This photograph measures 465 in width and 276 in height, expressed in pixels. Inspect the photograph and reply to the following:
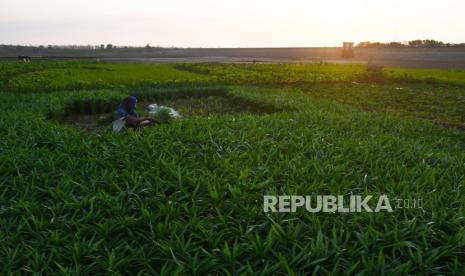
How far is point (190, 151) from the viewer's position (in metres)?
4.64

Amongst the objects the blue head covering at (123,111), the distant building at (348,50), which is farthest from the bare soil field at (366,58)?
the blue head covering at (123,111)

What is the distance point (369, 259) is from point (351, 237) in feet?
1.17

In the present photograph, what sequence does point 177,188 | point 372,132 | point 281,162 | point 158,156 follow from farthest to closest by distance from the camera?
point 372,132, point 158,156, point 281,162, point 177,188

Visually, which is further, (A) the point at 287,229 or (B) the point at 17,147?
(B) the point at 17,147

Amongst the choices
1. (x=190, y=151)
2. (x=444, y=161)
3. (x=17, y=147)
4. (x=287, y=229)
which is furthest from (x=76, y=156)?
(x=444, y=161)

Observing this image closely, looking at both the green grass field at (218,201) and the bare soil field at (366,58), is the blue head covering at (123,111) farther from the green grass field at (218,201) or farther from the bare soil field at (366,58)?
the bare soil field at (366,58)

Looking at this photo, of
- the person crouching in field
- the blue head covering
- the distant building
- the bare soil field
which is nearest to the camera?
the person crouching in field

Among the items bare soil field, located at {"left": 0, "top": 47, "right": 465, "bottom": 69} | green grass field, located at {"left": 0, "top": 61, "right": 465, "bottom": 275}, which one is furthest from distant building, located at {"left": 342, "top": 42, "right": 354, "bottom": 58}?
green grass field, located at {"left": 0, "top": 61, "right": 465, "bottom": 275}

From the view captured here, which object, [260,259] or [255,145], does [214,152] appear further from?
[260,259]

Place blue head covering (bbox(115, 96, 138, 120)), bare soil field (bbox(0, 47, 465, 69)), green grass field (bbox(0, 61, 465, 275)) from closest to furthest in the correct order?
green grass field (bbox(0, 61, 465, 275)) < blue head covering (bbox(115, 96, 138, 120)) < bare soil field (bbox(0, 47, 465, 69))

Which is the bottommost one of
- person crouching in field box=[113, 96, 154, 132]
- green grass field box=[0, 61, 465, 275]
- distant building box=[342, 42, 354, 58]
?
green grass field box=[0, 61, 465, 275]

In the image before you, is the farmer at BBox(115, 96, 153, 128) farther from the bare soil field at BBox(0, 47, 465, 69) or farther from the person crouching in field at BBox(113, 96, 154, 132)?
the bare soil field at BBox(0, 47, 465, 69)

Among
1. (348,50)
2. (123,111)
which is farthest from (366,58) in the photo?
(123,111)

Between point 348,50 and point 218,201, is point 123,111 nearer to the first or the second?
point 218,201
